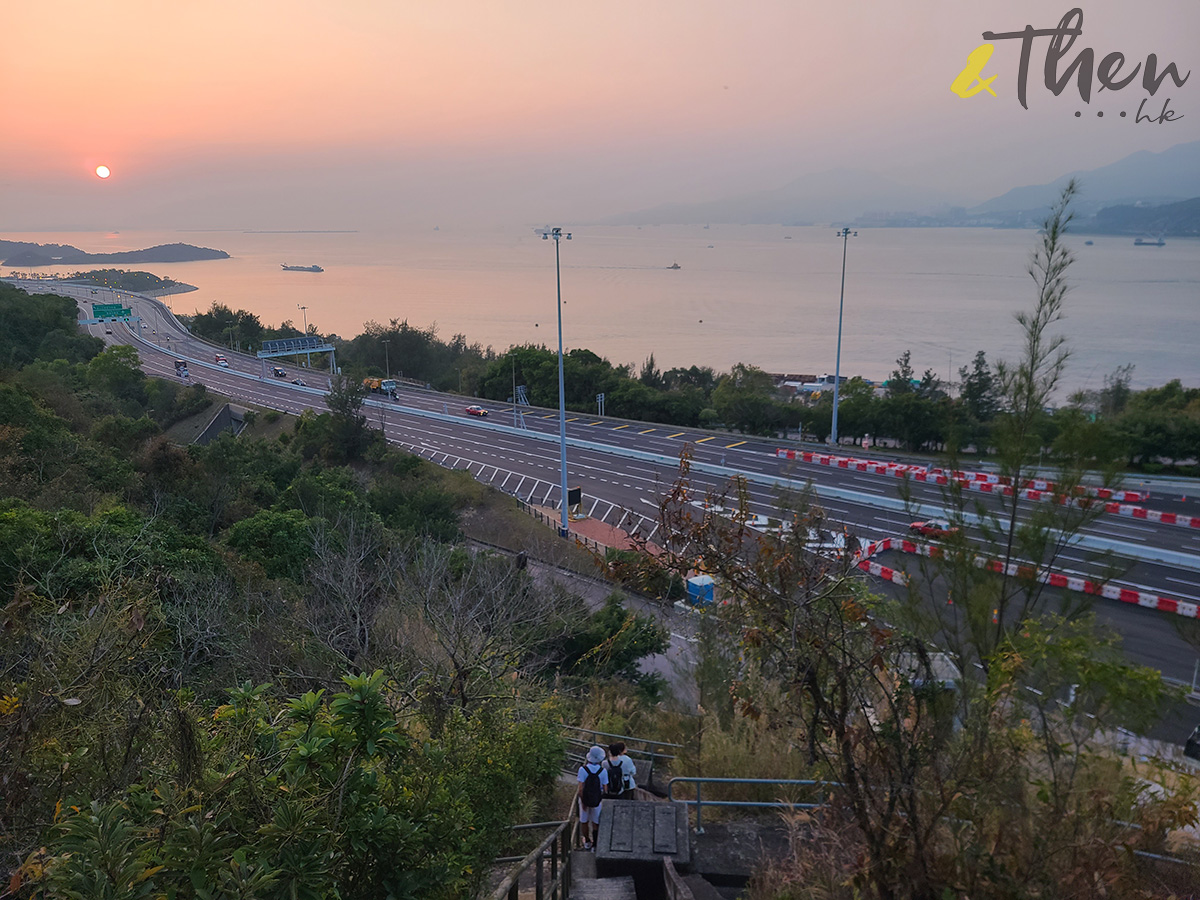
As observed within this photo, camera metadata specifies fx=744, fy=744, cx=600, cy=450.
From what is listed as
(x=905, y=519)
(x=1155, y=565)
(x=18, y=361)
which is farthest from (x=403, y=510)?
(x=18, y=361)

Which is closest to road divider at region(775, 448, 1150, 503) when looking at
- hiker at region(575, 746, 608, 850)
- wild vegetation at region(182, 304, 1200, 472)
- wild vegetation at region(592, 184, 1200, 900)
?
wild vegetation at region(182, 304, 1200, 472)

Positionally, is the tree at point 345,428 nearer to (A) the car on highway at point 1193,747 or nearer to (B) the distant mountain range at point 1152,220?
(A) the car on highway at point 1193,747

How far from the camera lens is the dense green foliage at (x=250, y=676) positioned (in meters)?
2.86

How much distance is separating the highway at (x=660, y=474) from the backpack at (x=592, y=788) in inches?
104

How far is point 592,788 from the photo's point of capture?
219 inches

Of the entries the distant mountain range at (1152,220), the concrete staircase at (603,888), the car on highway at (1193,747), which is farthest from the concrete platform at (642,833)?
the distant mountain range at (1152,220)

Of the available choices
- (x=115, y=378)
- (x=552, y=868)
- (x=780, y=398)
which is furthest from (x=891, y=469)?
(x=115, y=378)

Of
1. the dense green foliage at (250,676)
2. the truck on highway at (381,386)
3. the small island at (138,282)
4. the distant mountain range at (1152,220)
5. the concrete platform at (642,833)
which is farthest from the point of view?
the distant mountain range at (1152,220)

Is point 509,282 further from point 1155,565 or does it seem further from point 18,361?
point 1155,565

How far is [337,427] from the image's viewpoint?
28.7 metres

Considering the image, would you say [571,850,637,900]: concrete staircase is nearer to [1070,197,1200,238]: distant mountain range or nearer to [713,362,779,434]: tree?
[713,362,779,434]: tree

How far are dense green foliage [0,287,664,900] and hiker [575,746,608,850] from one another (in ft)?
1.27

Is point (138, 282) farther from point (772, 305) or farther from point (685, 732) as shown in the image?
point (685, 732)

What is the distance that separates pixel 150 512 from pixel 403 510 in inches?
248
